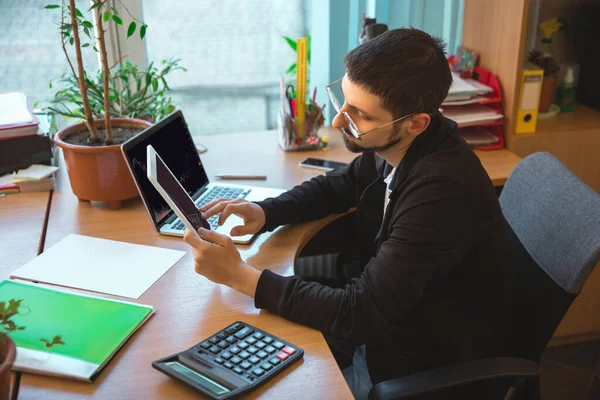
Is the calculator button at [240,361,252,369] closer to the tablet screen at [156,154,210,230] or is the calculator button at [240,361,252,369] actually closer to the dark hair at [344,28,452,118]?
the tablet screen at [156,154,210,230]

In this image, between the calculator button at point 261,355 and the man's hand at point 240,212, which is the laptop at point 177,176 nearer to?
the man's hand at point 240,212

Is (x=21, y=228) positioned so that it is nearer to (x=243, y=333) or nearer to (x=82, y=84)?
(x=82, y=84)

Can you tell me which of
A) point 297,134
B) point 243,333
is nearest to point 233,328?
point 243,333

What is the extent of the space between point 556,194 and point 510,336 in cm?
31

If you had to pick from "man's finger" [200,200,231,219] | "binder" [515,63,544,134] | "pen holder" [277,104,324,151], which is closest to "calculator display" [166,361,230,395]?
"man's finger" [200,200,231,219]

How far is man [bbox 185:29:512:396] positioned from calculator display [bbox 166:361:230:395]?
20cm

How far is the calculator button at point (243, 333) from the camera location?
107 cm

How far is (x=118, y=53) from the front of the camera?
2.16 m

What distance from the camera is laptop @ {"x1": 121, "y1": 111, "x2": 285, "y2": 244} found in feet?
4.58

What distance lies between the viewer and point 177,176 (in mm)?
1539

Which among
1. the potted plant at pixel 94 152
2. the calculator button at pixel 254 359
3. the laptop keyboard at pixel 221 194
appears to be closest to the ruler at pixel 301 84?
the laptop keyboard at pixel 221 194

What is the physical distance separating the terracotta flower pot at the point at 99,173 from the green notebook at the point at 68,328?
1.26ft

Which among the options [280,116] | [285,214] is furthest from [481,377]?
[280,116]

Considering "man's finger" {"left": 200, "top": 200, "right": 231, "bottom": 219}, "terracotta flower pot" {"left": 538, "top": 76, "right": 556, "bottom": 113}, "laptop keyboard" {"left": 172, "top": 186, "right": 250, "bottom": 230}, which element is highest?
"terracotta flower pot" {"left": 538, "top": 76, "right": 556, "bottom": 113}
